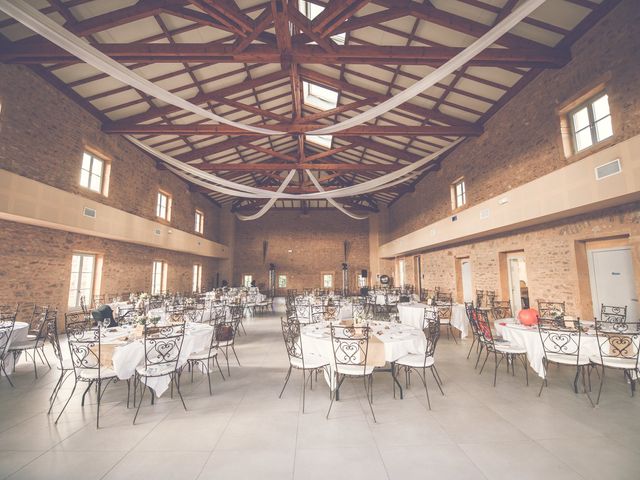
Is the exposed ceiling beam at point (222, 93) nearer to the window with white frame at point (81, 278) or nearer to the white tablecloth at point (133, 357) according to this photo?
the window with white frame at point (81, 278)

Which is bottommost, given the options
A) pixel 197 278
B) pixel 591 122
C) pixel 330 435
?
pixel 330 435

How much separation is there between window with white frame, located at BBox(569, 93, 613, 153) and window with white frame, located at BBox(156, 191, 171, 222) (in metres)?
11.5

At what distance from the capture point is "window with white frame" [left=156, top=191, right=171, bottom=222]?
10.8m

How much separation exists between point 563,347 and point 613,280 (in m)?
2.50

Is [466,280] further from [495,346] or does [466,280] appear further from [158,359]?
[158,359]

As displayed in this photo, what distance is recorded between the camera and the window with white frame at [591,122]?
467 centimetres

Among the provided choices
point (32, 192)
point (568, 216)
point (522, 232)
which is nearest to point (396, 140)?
point (522, 232)

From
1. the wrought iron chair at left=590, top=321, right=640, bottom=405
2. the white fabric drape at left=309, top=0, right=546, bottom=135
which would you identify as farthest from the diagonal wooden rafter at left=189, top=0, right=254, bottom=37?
the wrought iron chair at left=590, top=321, right=640, bottom=405

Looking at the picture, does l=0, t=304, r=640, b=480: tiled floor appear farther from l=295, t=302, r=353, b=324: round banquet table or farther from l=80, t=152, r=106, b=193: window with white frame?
l=80, t=152, r=106, b=193: window with white frame

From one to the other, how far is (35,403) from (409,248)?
445 inches

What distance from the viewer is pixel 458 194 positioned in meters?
9.47

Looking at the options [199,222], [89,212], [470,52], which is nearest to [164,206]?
[199,222]

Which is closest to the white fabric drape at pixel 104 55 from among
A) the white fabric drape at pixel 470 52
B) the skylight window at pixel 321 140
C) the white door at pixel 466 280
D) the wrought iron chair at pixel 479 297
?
the white fabric drape at pixel 470 52

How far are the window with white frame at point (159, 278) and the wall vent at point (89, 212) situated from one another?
4075mm
